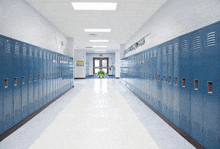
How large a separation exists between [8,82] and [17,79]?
0.29 metres

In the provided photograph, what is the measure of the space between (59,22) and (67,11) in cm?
120

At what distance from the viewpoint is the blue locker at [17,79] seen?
2.56m

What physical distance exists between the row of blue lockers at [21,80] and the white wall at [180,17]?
312 cm

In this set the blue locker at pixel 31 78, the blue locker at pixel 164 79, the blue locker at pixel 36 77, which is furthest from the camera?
the blue locker at pixel 36 77

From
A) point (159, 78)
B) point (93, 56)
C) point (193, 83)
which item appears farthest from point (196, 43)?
point (93, 56)

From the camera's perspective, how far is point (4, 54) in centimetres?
227

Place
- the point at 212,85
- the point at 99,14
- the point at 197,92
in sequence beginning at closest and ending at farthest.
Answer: the point at 212,85 < the point at 197,92 < the point at 99,14

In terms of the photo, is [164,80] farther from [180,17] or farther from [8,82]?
[8,82]

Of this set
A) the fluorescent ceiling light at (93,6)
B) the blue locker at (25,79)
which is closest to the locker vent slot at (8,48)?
the blue locker at (25,79)

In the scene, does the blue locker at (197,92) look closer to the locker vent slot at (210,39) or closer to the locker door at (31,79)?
the locker vent slot at (210,39)

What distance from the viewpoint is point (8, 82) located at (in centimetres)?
236

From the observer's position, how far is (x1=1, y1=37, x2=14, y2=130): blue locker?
2.28m

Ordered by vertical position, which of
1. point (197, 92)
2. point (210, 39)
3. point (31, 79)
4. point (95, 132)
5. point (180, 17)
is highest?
point (180, 17)

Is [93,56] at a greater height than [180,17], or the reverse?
[93,56]
